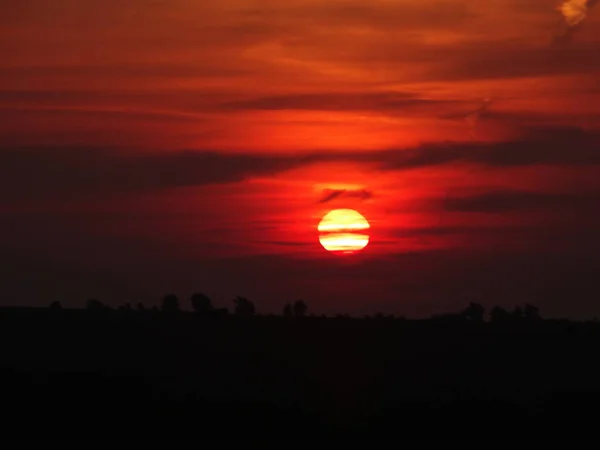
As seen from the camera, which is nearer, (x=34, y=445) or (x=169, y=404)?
(x=34, y=445)

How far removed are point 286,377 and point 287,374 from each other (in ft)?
1.55

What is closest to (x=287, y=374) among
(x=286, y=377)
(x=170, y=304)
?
(x=286, y=377)

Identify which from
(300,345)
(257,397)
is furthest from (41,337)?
(257,397)

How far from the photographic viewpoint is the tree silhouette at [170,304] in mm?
59581

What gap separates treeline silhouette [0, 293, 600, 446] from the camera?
3569 centimetres

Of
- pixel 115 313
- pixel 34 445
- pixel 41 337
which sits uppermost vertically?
pixel 115 313

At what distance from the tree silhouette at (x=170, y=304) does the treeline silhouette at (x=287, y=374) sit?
985 mm

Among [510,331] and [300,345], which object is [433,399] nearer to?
[300,345]

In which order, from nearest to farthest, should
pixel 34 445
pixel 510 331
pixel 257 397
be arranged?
pixel 34 445 < pixel 257 397 < pixel 510 331

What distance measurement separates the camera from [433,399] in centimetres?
3853

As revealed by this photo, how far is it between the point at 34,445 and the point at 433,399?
→ 41.2 ft

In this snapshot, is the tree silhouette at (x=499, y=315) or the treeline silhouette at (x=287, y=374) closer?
the treeline silhouette at (x=287, y=374)

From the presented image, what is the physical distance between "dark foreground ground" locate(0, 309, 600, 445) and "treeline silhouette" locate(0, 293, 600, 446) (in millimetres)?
68

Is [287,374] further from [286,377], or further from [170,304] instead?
[170,304]
